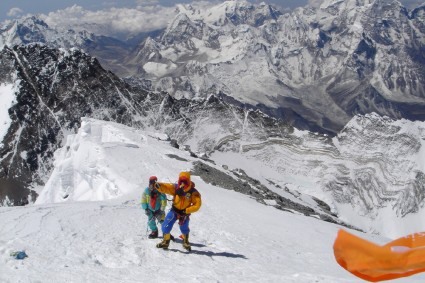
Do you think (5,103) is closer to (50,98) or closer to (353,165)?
(50,98)

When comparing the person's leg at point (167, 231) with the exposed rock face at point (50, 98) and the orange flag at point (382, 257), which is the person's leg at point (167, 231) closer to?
the orange flag at point (382, 257)

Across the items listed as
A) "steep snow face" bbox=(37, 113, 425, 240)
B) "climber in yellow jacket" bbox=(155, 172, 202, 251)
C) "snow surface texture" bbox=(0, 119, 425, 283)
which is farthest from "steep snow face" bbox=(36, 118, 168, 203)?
"steep snow face" bbox=(37, 113, 425, 240)

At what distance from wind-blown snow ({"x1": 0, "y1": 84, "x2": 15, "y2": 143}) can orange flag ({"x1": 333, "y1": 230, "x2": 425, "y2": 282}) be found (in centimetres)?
17743

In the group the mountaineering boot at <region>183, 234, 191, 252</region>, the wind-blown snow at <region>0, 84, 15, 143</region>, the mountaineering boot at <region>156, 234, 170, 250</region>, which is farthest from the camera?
the wind-blown snow at <region>0, 84, 15, 143</region>

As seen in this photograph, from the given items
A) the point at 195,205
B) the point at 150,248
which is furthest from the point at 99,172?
the point at 195,205

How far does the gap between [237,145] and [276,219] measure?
133445 millimetres

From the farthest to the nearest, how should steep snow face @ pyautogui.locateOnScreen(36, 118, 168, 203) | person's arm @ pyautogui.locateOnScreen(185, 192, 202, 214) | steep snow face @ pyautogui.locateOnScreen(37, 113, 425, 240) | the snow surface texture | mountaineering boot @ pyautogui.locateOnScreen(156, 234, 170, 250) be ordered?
steep snow face @ pyautogui.locateOnScreen(37, 113, 425, 240) < steep snow face @ pyautogui.locateOnScreen(36, 118, 168, 203) < mountaineering boot @ pyautogui.locateOnScreen(156, 234, 170, 250) < person's arm @ pyautogui.locateOnScreen(185, 192, 202, 214) < the snow surface texture

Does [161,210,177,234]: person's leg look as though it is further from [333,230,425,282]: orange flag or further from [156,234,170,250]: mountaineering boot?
[333,230,425,282]: orange flag

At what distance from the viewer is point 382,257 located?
769 centimetres

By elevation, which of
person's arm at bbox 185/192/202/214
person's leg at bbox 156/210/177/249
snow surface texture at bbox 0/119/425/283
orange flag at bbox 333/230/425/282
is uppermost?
orange flag at bbox 333/230/425/282

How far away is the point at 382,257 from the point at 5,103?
18579cm

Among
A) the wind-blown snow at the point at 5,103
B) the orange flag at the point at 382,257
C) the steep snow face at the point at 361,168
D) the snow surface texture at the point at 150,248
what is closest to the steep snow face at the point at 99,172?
the snow surface texture at the point at 150,248

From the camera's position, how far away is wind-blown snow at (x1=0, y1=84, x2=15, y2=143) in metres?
171

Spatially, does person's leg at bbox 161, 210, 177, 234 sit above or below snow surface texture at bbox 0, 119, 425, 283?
above
